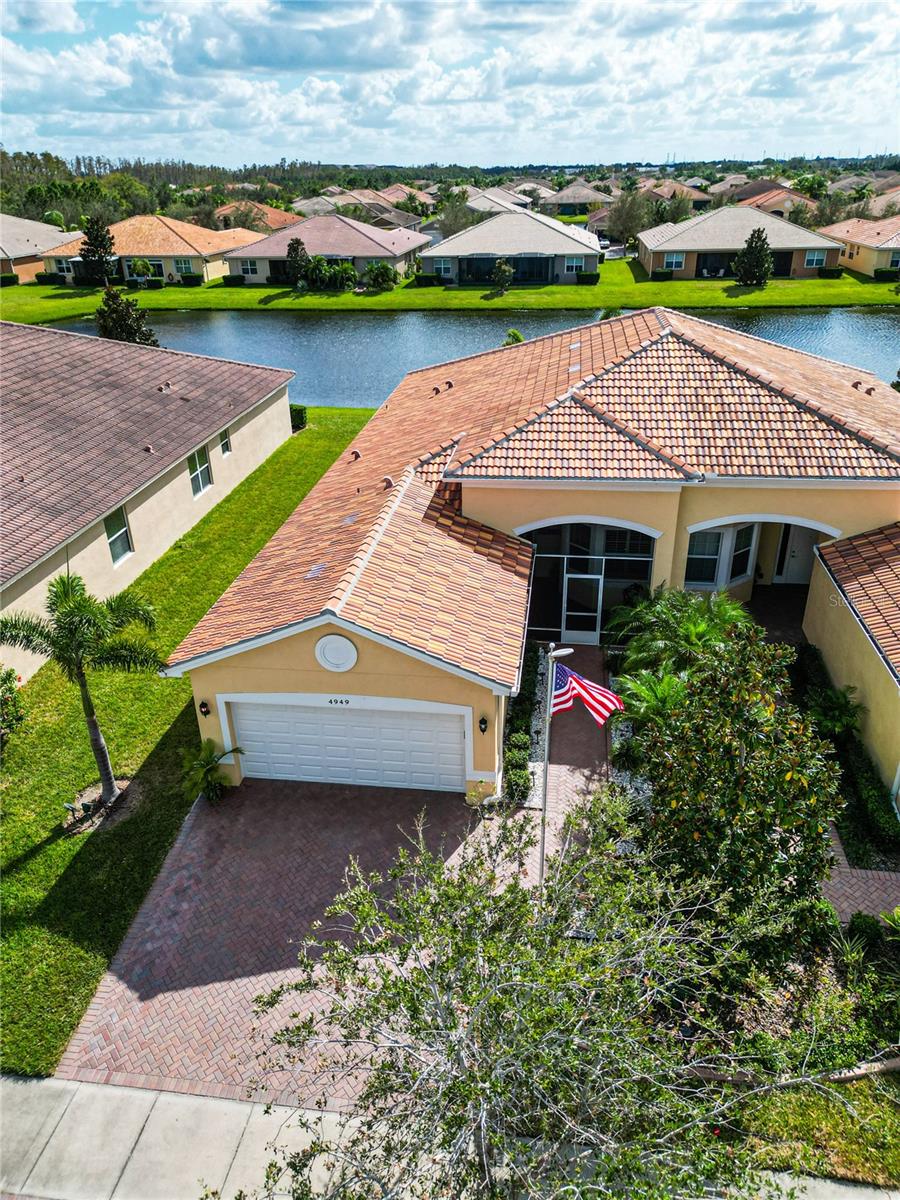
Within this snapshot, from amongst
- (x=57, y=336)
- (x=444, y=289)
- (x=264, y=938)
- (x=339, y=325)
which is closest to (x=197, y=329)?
(x=339, y=325)

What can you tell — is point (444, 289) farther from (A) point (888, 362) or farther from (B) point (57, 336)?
(B) point (57, 336)

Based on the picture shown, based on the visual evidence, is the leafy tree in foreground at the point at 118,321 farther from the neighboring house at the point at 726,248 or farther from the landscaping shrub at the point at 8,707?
the neighboring house at the point at 726,248

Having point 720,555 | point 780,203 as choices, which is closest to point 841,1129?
point 720,555

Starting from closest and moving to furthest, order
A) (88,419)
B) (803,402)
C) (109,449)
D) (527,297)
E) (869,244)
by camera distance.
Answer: (803,402)
(109,449)
(88,419)
(527,297)
(869,244)

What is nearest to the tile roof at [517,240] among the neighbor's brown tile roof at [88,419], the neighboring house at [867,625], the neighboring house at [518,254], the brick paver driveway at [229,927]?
the neighboring house at [518,254]

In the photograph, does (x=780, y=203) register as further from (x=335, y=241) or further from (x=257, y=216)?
(x=257, y=216)

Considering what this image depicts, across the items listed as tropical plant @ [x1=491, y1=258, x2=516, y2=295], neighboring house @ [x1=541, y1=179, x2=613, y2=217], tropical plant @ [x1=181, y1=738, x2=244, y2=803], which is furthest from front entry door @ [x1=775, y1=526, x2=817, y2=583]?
neighboring house @ [x1=541, y1=179, x2=613, y2=217]

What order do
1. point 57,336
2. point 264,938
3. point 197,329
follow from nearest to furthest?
point 264,938 < point 57,336 < point 197,329
